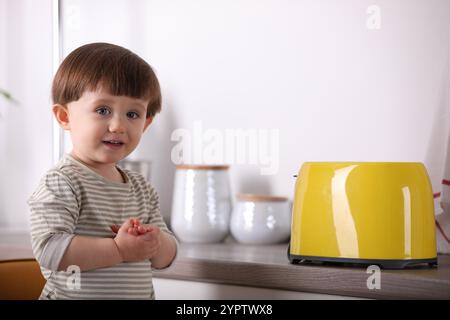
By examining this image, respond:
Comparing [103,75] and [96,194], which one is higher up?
[103,75]

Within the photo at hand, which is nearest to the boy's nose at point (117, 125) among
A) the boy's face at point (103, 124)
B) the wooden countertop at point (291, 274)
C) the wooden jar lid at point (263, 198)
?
the boy's face at point (103, 124)

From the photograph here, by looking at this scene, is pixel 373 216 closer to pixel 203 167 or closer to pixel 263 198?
pixel 263 198

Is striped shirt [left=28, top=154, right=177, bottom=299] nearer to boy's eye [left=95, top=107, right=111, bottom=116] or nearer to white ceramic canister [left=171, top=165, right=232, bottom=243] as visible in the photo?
boy's eye [left=95, top=107, right=111, bottom=116]

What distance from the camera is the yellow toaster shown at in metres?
0.93

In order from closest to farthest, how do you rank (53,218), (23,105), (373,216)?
(53,218) → (373,216) → (23,105)

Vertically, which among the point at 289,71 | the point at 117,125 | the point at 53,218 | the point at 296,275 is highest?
the point at 289,71

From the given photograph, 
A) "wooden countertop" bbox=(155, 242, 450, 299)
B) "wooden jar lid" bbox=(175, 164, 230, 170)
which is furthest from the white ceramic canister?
"wooden countertop" bbox=(155, 242, 450, 299)

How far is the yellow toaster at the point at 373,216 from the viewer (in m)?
0.93

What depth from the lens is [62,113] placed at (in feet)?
2.83

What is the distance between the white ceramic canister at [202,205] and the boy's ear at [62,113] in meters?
0.46

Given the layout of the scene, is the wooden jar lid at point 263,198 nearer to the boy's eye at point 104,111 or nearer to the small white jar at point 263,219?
the small white jar at point 263,219

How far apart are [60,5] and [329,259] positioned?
0.96 metres

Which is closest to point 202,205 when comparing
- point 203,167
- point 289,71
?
point 203,167

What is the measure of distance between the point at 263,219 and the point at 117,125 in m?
0.48
